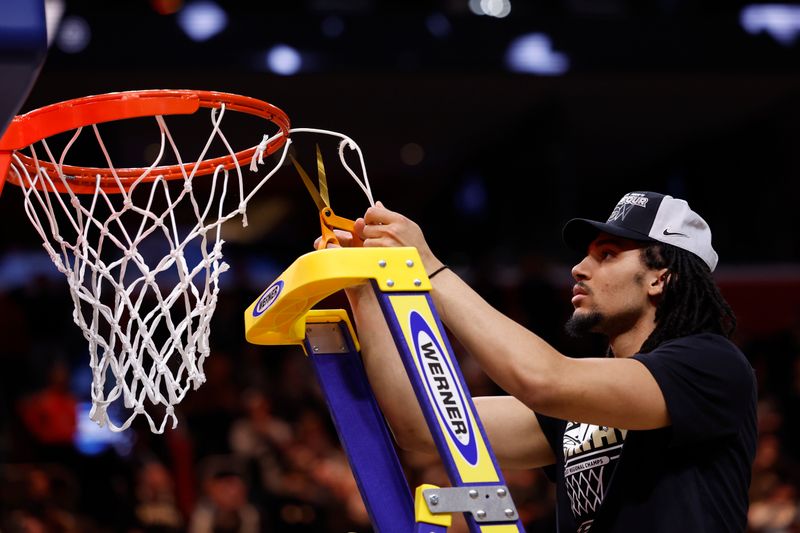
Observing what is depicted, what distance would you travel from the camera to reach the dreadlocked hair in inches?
110

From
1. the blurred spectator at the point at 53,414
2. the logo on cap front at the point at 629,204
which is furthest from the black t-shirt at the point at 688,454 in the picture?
the blurred spectator at the point at 53,414

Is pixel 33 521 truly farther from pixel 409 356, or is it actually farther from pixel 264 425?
pixel 409 356

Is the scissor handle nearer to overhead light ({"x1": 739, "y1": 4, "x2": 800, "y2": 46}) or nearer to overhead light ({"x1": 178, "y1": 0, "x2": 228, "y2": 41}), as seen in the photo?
overhead light ({"x1": 178, "y1": 0, "x2": 228, "y2": 41})

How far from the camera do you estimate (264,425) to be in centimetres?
784

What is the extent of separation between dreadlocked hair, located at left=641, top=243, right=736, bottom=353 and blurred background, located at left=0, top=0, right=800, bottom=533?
3493 millimetres

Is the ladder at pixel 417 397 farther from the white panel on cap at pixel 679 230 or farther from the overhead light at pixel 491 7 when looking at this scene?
the overhead light at pixel 491 7

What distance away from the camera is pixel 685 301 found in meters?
2.80

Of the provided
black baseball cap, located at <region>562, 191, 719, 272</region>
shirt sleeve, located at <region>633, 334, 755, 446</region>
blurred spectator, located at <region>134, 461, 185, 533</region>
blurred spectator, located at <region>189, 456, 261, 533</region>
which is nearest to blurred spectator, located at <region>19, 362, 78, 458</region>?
blurred spectator, located at <region>134, 461, 185, 533</region>

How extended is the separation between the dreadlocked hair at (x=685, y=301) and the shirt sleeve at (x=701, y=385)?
15cm

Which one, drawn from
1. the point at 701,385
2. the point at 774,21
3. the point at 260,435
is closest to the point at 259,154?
the point at 701,385

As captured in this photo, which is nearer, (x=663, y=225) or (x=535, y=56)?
(x=663, y=225)

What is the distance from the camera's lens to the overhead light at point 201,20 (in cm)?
853

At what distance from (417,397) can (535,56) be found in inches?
284

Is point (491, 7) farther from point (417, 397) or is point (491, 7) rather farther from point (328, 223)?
point (417, 397)
